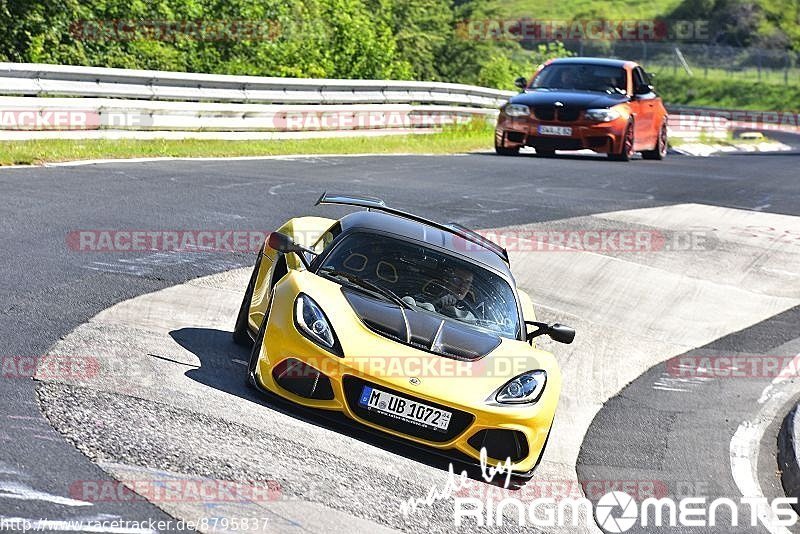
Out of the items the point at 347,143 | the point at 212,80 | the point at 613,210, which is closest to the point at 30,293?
the point at 613,210

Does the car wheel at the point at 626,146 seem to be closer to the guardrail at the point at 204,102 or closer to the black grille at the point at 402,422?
the guardrail at the point at 204,102

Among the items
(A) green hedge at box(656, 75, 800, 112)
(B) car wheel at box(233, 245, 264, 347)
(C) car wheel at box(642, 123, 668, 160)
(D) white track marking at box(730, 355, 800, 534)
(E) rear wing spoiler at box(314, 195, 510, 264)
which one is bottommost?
(A) green hedge at box(656, 75, 800, 112)


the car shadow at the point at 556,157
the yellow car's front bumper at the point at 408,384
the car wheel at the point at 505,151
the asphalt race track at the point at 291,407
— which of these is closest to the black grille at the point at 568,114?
the car shadow at the point at 556,157

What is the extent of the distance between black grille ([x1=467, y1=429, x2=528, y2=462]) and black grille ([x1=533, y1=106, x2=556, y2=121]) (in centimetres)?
1441

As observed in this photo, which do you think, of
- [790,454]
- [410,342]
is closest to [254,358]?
[410,342]

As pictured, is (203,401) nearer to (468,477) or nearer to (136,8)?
(468,477)

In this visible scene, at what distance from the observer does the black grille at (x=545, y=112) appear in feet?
68.9

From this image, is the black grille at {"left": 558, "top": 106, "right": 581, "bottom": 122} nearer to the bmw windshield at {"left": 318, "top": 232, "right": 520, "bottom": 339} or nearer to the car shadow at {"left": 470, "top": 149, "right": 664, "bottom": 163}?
the car shadow at {"left": 470, "top": 149, "right": 664, "bottom": 163}

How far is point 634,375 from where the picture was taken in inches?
409

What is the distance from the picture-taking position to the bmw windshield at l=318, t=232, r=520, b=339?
305 inches

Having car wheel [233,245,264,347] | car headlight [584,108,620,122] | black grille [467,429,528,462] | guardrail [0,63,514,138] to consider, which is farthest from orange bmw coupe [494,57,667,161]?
black grille [467,429,528,462]

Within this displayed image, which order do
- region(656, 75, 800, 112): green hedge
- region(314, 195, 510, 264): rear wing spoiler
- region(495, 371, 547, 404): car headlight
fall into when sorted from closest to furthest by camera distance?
region(495, 371, 547, 404): car headlight, region(314, 195, 510, 264): rear wing spoiler, region(656, 75, 800, 112): green hedge

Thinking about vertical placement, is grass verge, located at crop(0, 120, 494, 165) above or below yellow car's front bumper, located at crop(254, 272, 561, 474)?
below

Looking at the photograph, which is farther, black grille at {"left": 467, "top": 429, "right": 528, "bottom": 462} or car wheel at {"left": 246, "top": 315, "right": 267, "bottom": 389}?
car wheel at {"left": 246, "top": 315, "right": 267, "bottom": 389}
